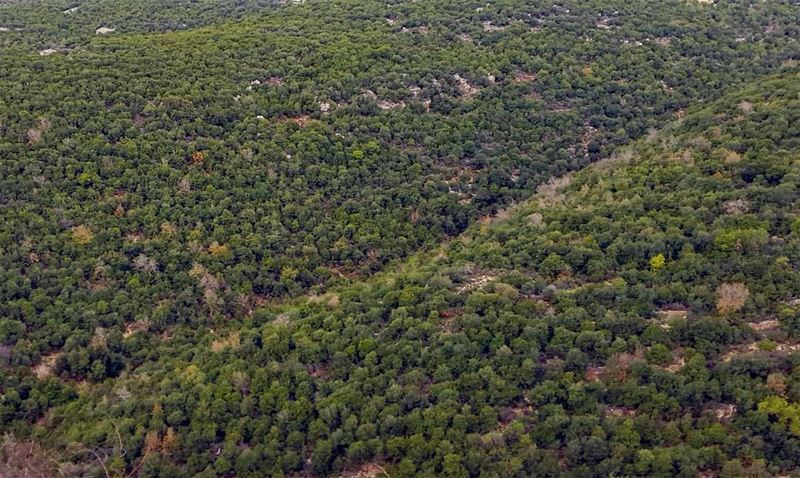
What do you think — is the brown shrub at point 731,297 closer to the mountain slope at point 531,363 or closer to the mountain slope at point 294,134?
the mountain slope at point 531,363

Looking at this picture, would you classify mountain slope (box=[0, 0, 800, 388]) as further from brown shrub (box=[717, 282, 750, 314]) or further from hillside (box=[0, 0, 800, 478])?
brown shrub (box=[717, 282, 750, 314])

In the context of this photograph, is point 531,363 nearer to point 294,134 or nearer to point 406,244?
point 406,244

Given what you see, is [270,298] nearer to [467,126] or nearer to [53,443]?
[53,443]

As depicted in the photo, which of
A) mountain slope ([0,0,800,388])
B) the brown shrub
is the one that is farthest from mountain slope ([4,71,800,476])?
mountain slope ([0,0,800,388])

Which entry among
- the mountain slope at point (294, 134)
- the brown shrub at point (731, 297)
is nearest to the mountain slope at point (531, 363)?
the brown shrub at point (731, 297)

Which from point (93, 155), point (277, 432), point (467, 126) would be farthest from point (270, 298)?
point (467, 126)

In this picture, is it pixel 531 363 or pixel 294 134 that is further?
pixel 294 134

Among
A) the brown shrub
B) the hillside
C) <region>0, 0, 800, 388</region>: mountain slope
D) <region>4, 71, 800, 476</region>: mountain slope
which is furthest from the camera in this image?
<region>0, 0, 800, 388</region>: mountain slope

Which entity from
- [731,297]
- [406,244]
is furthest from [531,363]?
[406,244]

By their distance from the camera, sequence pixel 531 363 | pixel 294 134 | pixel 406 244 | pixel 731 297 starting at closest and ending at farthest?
pixel 531 363 → pixel 731 297 → pixel 406 244 → pixel 294 134
